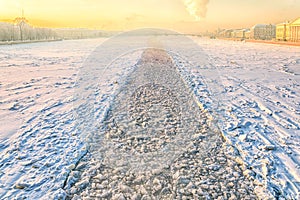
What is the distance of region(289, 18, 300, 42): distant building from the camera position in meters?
46.7

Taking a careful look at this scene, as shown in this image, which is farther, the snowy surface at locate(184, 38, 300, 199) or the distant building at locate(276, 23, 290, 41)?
the distant building at locate(276, 23, 290, 41)

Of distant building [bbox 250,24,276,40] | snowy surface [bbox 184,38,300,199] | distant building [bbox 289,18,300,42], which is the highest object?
distant building [bbox 250,24,276,40]

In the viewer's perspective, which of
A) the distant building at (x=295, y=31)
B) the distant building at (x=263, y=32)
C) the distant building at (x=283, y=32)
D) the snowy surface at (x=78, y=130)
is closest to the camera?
the snowy surface at (x=78, y=130)

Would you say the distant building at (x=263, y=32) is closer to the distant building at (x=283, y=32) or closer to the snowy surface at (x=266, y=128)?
the distant building at (x=283, y=32)

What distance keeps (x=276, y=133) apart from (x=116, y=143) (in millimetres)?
3445

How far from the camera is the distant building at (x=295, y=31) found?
46719mm

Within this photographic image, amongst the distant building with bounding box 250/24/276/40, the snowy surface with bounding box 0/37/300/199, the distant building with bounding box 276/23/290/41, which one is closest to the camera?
the snowy surface with bounding box 0/37/300/199

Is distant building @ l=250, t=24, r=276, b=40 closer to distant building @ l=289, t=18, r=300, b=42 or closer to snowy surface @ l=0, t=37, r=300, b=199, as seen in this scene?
distant building @ l=289, t=18, r=300, b=42

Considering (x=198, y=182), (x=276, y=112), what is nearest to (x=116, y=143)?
(x=198, y=182)

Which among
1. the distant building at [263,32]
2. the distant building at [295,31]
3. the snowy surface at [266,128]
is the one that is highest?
the distant building at [263,32]

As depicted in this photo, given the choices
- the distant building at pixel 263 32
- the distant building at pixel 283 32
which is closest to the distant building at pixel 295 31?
the distant building at pixel 283 32

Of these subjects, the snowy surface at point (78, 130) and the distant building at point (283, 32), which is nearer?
the snowy surface at point (78, 130)

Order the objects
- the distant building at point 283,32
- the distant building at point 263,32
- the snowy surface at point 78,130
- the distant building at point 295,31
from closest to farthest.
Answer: the snowy surface at point 78,130 → the distant building at point 295,31 → the distant building at point 283,32 → the distant building at point 263,32

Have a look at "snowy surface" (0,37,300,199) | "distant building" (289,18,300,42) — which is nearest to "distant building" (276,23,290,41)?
"distant building" (289,18,300,42)
